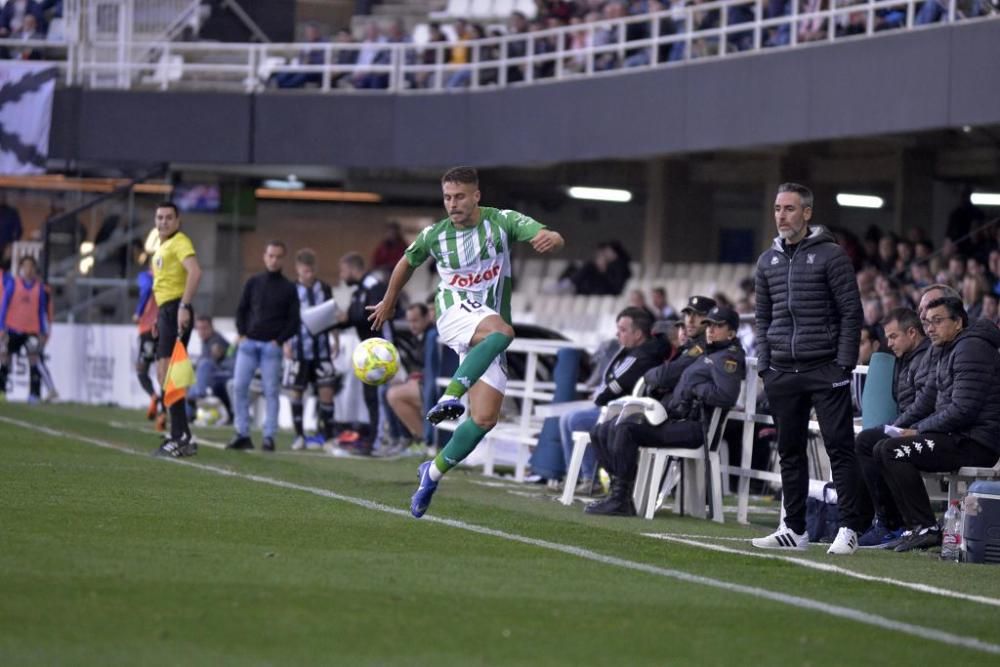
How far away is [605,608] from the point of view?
7.44 metres

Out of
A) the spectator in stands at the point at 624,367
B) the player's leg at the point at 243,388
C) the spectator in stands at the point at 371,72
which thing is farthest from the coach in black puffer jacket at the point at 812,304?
the spectator in stands at the point at 371,72

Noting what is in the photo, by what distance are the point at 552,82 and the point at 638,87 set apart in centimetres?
222

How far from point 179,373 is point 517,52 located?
1780cm

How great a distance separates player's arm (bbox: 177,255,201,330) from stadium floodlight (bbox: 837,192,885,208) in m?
19.3

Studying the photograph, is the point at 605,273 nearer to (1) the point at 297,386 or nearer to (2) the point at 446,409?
(1) the point at 297,386

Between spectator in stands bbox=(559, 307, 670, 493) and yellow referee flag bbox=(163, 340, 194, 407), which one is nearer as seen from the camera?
spectator in stands bbox=(559, 307, 670, 493)

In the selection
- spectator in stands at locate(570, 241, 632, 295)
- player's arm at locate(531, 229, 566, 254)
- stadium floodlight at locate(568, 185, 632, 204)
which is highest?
stadium floodlight at locate(568, 185, 632, 204)

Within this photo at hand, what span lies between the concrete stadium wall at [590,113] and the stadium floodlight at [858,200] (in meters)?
5.05

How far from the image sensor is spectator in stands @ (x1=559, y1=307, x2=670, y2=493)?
46.9ft

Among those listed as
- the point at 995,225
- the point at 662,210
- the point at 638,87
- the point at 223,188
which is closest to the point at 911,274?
the point at 995,225

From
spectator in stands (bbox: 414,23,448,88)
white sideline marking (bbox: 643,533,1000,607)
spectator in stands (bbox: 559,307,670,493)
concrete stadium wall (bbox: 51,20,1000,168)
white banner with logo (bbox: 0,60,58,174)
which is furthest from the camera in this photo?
spectator in stands (bbox: 414,23,448,88)

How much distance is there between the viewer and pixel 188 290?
14.9m

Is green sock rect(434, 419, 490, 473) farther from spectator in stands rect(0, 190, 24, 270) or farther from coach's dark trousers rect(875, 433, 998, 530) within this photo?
spectator in stands rect(0, 190, 24, 270)

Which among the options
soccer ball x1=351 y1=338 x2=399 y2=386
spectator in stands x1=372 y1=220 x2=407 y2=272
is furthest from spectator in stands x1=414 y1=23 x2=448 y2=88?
soccer ball x1=351 y1=338 x2=399 y2=386
